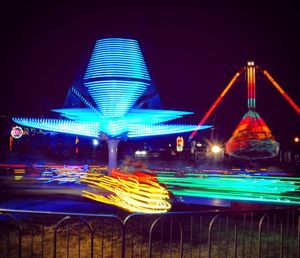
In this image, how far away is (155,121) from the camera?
31.9 metres

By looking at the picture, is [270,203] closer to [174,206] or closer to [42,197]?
[174,206]

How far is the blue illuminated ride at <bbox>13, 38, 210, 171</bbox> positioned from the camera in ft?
85.6

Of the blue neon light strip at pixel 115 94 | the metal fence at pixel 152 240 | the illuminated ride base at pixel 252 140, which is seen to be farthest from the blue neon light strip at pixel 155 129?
the metal fence at pixel 152 240

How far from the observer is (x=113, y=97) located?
25906 mm

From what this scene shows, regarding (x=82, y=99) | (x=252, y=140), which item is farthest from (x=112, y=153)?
(x=252, y=140)

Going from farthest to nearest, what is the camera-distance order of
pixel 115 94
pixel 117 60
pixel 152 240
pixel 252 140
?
pixel 252 140, pixel 117 60, pixel 115 94, pixel 152 240

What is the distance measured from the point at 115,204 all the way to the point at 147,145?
192ft

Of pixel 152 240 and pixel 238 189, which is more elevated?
pixel 238 189

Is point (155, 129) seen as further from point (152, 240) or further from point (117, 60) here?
point (152, 240)

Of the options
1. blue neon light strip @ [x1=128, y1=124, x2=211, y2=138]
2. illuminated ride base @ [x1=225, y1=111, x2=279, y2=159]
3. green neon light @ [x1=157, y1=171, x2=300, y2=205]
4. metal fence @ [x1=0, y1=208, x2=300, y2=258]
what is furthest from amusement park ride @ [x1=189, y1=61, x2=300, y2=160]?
metal fence @ [x1=0, y1=208, x2=300, y2=258]

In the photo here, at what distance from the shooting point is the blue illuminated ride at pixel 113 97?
85.6ft

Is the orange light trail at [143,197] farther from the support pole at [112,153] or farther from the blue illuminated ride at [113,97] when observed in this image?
the support pole at [112,153]

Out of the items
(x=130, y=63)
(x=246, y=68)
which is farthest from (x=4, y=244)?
(x=246, y=68)

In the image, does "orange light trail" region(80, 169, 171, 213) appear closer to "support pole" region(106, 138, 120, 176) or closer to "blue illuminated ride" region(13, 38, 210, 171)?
"blue illuminated ride" region(13, 38, 210, 171)
